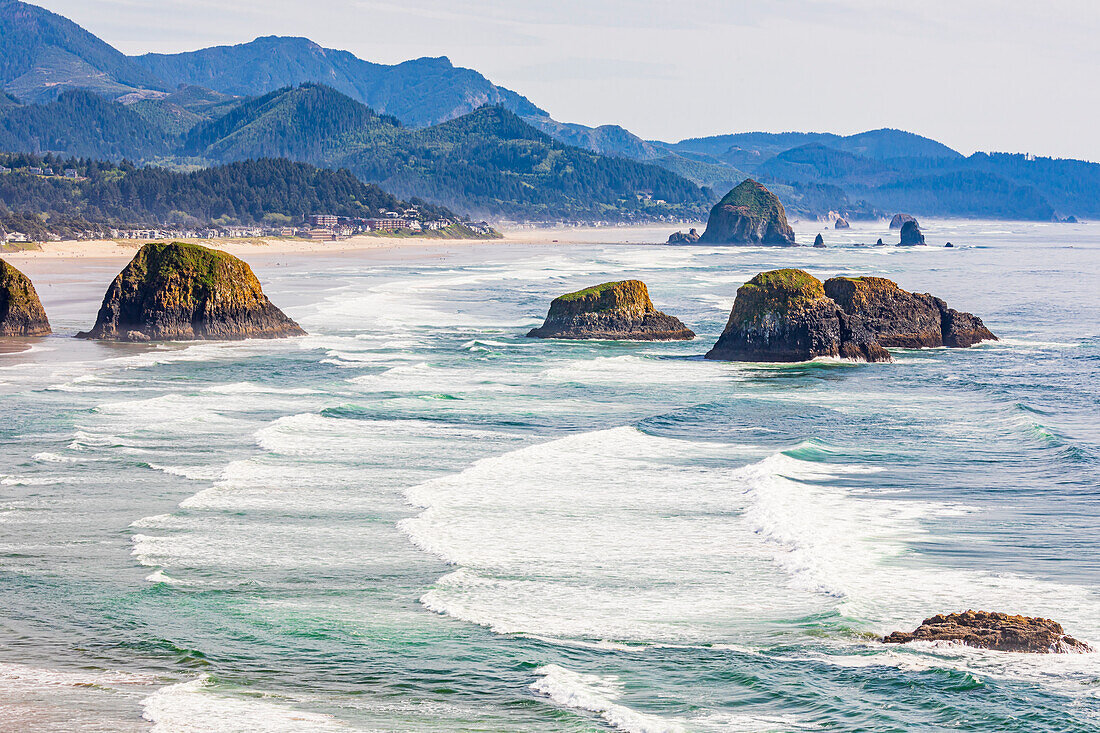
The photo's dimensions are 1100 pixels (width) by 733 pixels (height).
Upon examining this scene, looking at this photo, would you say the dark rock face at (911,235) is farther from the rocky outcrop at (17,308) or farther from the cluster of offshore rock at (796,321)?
the rocky outcrop at (17,308)

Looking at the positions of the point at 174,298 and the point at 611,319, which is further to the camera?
the point at 611,319

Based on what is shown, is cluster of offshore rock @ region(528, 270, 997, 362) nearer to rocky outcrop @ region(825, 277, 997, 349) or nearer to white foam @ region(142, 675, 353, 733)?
rocky outcrop @ region(825, 277, 997, 349)

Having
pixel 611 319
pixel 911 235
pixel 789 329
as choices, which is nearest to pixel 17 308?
pixel 611 319

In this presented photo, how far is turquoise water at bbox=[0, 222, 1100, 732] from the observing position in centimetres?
1162

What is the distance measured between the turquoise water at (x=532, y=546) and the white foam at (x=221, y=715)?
0.13ft

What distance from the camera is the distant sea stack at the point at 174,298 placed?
42.3 meters

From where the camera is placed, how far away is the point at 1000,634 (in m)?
12.9

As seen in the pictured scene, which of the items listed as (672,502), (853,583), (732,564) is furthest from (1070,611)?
(672,502)

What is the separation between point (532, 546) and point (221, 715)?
6.94 meters

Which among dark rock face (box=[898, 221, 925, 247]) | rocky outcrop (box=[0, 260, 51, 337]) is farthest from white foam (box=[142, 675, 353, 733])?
dark rock face (box=[898, 221, 925, 247])

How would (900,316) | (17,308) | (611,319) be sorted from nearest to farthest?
1. (17,308)
2. (900,316)
3. (611,319)

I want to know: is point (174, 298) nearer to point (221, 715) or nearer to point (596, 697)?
point (221, 715)

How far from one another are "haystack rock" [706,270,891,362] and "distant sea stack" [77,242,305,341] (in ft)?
61.3

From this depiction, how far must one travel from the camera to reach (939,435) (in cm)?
2680
